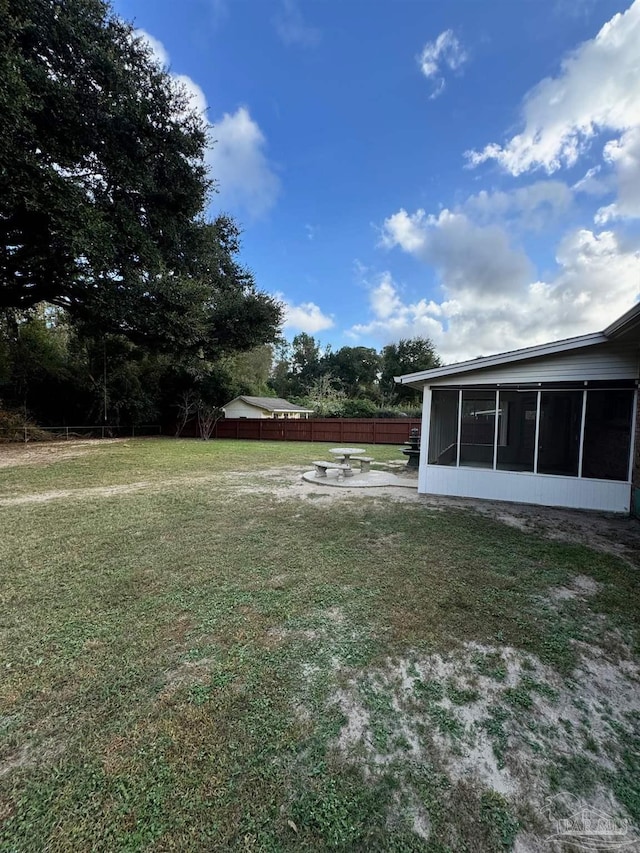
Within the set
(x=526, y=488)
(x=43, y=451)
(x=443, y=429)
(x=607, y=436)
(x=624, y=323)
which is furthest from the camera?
(x=43, y=451)

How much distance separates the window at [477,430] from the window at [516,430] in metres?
0.21

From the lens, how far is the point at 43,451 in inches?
508

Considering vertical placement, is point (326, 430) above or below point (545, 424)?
below

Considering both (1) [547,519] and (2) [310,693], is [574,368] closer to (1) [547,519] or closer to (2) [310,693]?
(1) [547,519]

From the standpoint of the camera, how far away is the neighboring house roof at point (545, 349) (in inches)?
176

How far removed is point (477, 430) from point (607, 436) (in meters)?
2.05

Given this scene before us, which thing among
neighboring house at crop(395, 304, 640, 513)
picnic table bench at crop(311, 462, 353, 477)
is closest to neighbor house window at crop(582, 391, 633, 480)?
neighboring house at crop(395, 304, 640, 513)

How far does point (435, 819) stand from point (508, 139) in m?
12.0

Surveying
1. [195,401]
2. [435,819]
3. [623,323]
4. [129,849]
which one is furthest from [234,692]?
[195,401]

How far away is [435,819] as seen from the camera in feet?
4.49

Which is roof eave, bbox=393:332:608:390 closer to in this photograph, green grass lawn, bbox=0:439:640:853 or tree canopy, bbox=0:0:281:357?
green grass lawn, bbox=0:439:640:853

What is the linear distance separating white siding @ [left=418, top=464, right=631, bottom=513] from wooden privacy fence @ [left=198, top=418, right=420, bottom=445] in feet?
29.1

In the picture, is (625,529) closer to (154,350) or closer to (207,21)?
(154,350)

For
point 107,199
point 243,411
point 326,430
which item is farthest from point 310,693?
point 243,411
